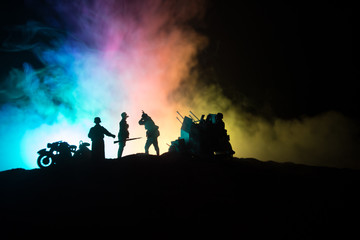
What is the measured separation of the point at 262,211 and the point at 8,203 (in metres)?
6.40

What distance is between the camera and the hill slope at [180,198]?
366 centimetres

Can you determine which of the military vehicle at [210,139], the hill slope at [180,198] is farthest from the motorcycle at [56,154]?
the military vehicle at [210,139]

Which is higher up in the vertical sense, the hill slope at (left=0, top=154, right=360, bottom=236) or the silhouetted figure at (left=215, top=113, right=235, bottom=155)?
the silhouetted figure at (left=215, top=113, right=235, bottom=155)

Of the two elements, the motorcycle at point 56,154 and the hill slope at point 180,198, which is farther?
the motorcycle at point 56,154

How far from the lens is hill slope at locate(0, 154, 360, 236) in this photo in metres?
3.66

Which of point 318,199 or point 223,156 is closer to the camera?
point 318,199

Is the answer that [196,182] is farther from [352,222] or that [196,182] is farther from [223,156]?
[352,222]

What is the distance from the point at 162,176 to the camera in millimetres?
5836

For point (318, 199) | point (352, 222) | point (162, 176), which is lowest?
point (352, 222)

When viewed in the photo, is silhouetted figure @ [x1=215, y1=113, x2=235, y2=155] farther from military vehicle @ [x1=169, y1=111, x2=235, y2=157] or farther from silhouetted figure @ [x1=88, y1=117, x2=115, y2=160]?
silhouetted figure @ [x1=88, y1=117, x2=115, y2=160]

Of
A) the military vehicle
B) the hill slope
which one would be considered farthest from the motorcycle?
the military vehicle

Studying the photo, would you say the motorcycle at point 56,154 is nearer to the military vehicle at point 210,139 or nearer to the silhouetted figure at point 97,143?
the silhouetted figure at point 97,143

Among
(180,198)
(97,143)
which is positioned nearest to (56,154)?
(97,143)

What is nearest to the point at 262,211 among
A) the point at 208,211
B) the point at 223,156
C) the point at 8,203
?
the point at 208,211
